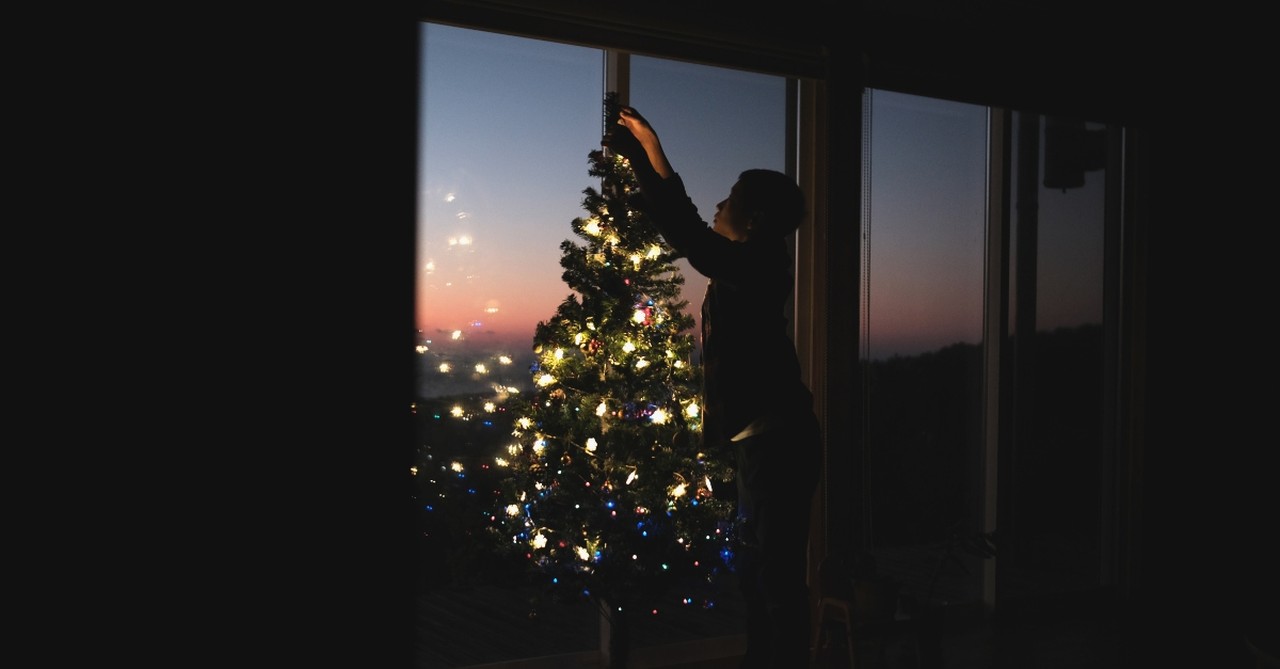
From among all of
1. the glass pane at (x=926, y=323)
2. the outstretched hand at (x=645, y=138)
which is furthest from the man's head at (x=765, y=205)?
the glass pane at (x=926, y=323)

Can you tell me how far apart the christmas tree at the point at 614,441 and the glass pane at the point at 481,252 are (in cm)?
26

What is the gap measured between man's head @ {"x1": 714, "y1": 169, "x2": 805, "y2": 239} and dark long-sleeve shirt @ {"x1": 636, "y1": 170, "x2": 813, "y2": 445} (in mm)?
46

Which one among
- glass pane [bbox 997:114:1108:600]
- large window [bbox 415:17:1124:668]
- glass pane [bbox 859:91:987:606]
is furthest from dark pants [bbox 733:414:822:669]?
glass pane [bbox 997:114:1108:600]

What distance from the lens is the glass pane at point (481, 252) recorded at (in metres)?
2.86

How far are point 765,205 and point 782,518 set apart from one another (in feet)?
2.81

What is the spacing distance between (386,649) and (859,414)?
9.31ft

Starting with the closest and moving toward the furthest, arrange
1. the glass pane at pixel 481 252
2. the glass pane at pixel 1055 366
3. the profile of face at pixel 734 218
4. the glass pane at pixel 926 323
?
1. the profile of face at pixel 734 218
2. the glass pane at pixel 481 252
3. the glass pane at pixel 926 323
4. the glass pane at pixel 1055 366

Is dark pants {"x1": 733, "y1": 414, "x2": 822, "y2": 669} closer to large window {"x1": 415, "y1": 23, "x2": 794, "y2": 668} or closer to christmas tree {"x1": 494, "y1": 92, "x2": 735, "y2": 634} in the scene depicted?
christmas tree {"x1": 494, "y1": 92, "x2": 735, "y2": 634}

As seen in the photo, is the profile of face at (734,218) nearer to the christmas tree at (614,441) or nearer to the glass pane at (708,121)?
the christmas tree at (614,441)

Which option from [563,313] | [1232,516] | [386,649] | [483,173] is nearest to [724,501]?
[563,313]

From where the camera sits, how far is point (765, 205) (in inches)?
97.0

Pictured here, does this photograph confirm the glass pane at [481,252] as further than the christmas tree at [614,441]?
Yes

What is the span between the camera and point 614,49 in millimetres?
2947

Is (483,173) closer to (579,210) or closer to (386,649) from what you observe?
(579,210)
